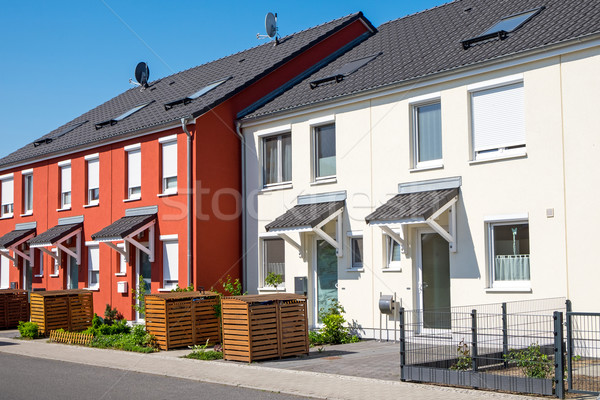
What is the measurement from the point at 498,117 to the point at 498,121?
0.27 ft

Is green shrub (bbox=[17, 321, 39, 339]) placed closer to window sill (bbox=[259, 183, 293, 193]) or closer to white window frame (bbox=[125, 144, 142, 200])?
white window frame (bbox=[125, 144, 142, 200])

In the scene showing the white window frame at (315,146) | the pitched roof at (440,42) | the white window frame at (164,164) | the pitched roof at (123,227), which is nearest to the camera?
the pitched roof at (440,42)

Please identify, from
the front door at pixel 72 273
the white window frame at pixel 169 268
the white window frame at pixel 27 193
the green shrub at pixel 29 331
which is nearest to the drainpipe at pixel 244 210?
the white window frame at pixel 169 268

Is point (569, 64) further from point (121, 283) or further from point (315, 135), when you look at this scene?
point (121, 283)

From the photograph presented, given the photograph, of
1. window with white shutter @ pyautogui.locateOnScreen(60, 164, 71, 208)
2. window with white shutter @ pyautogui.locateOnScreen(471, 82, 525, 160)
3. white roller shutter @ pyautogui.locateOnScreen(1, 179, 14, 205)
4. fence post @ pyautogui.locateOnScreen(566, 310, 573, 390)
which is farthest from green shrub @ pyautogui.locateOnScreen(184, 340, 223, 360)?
white roller shutter @ pyautogui.locateOnScreen(1, 179, 14, 205)

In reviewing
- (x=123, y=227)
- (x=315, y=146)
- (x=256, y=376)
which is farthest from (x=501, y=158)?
(x=123, y=227)

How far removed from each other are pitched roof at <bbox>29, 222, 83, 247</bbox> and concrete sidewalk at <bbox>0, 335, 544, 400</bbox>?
21.4ft

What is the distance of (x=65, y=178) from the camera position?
23.6m

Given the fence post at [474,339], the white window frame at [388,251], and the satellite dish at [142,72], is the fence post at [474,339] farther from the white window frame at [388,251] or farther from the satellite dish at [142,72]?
the satellite dish at [142,72]

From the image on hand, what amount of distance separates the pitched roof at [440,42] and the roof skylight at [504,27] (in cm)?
12

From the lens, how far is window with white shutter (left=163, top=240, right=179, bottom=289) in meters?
18.8

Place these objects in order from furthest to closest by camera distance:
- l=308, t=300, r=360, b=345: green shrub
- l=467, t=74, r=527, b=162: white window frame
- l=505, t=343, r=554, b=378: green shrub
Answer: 1. l=308, t=300, r=360, b=345: green shrub
2. l=467, t=74, r=527, b=162: white window frame
3. l=505, t=343, r=554, b=378: green shrub

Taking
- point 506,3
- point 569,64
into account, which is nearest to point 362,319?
point 569,64

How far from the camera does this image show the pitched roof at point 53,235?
2198 cm
